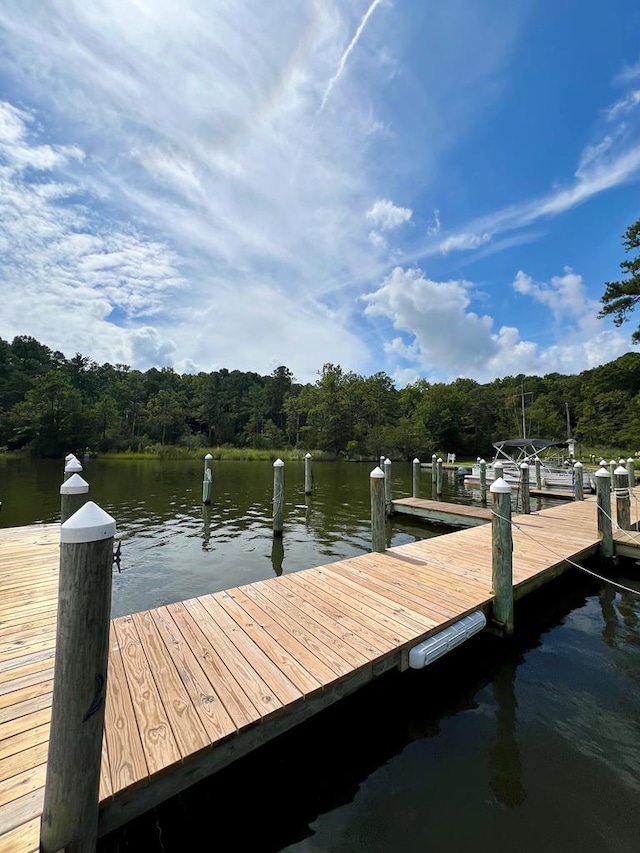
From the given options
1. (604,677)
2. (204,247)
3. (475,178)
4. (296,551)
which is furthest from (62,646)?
(475,178)

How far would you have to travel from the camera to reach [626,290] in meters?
18.7

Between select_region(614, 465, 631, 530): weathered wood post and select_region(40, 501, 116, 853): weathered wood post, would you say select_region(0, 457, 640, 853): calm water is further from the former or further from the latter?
select_region(614, 465, 631, 530): weathered wood post

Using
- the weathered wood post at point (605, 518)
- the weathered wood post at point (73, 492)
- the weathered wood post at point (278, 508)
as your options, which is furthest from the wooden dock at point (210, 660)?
the weathered wood post at point (278, 508)

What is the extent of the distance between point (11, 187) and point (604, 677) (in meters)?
14.2

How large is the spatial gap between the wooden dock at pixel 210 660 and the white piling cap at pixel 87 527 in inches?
48.1

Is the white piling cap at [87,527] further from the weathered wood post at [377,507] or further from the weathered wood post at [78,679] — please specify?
the weathered wood post at [377,507]

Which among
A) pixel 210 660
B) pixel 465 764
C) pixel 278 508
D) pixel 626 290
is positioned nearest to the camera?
pixel 465 764

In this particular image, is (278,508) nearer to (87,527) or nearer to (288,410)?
(87,527)

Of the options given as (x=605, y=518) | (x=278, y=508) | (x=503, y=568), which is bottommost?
(x=278, y=508)

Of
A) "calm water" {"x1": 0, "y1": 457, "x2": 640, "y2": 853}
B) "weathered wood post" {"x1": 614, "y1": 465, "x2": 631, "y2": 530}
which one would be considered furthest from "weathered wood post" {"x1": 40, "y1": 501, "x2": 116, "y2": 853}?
"weathered wood post" {"x1": 614, "y1": 465, "x2": 631, "y2": 530}

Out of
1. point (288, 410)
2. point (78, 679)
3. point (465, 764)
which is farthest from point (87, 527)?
point (288, 410)

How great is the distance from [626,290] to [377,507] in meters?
21.3

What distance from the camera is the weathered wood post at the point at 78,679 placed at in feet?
4.40

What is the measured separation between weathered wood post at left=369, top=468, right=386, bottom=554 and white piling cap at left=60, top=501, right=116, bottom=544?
12.3 ft
